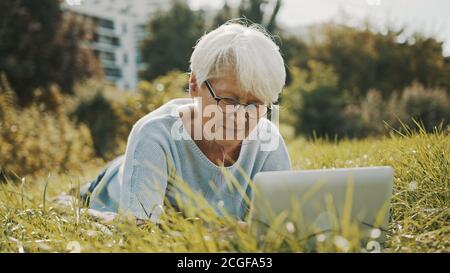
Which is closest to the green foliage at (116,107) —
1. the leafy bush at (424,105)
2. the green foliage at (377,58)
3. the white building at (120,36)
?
the leafy bush at (424,105)

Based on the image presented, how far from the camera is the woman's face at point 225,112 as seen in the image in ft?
7.98

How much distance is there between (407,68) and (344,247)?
20.4m

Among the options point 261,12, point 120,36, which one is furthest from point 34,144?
point 120,36

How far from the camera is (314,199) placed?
1679 millimetres

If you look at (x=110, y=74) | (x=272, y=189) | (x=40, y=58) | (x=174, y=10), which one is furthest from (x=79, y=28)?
(x=110, y=74)

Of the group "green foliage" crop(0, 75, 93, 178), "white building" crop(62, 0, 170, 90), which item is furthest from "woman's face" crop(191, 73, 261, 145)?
"white building" crop(62, 0, 170, 90)

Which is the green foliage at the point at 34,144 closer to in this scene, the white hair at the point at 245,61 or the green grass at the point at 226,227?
the green grass at the point at 226,227

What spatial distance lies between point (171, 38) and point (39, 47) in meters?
17.2

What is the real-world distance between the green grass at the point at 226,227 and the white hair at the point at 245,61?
63cm

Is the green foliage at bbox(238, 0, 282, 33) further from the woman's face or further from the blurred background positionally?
the woman's face

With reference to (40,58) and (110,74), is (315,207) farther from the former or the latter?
(110,74)

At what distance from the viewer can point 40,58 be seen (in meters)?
19.7

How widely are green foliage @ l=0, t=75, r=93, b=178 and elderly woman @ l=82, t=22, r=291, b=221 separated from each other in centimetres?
509

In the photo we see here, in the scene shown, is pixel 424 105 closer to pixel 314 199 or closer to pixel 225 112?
pixel 225 112
